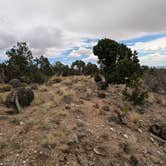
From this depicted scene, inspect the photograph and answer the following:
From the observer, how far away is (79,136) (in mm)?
8648

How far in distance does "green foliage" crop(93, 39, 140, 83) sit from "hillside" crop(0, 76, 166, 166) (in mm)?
4321

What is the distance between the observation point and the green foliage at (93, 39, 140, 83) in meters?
17.4

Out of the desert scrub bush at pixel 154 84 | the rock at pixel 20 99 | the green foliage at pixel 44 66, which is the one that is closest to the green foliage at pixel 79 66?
the green foliage at pixel 44 66

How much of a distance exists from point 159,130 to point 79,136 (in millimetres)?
4246

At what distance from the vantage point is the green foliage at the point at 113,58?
17.4 m

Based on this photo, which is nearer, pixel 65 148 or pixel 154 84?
pixel 65 148

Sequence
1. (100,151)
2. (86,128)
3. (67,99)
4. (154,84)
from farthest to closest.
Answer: (154,84)
(67,99)
(86,128)
(100,151)

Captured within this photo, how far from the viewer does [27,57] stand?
32750mm

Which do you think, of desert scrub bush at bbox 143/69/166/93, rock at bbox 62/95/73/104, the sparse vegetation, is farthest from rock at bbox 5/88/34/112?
desert scrub bush at bbox 143/69/166/93

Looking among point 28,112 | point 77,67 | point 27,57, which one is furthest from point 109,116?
point 77,67

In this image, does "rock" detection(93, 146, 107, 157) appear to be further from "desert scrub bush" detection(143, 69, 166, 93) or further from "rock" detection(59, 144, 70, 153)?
"desert scrub bush" detection(143, 69, 166, 93)

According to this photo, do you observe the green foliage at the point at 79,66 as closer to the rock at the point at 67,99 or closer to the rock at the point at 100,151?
the rock at the point at 67,99

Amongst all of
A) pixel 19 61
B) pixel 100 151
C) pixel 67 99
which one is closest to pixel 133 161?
pixel 100 151

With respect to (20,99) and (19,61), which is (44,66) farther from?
(20,99)
